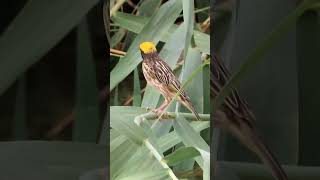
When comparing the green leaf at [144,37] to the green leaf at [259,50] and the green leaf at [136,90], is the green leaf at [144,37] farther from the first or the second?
Result: the green leaf at [259,50]

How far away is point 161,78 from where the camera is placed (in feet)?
3.36

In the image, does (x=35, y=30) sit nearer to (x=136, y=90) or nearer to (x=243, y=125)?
(x=136, y=90)

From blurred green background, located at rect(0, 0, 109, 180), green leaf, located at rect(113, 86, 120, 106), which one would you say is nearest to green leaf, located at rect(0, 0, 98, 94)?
blurred green background, located at rect(0, 0, 109, 180)

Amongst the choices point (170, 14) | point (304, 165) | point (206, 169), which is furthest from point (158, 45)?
→ point (304, 165)

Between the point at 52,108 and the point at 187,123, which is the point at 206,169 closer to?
the point at 187,123

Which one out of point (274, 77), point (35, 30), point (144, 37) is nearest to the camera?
point (35, 30)

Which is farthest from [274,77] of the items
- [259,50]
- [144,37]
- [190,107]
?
[144,37]

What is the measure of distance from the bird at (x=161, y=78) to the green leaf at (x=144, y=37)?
1 cm

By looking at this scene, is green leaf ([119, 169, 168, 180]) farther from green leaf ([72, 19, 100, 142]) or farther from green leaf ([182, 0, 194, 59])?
green leaf ([182, 0, 194, 59])

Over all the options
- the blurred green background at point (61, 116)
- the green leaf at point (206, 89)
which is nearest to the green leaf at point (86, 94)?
the blurred green background at point (61, 116)

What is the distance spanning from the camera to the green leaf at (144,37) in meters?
1.02

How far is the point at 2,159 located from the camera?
3.31 ft

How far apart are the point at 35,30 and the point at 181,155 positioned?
422 millimetres

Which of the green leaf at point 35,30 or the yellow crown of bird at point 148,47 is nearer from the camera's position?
the green leaf at point 35,30
